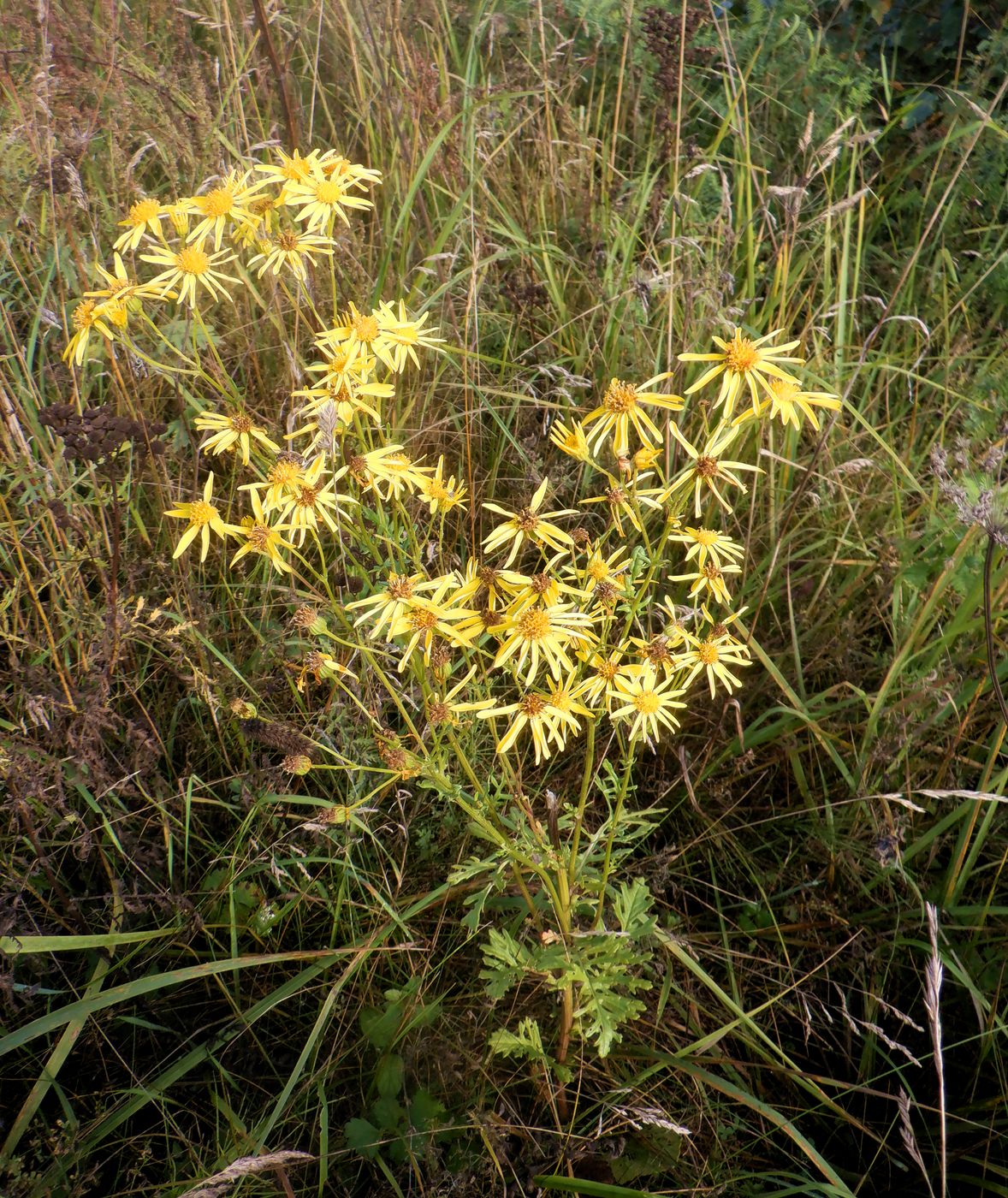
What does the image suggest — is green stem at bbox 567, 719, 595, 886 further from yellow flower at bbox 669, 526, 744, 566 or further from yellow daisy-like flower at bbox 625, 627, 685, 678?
yellow flower at bbox 669, 526, 744, 566

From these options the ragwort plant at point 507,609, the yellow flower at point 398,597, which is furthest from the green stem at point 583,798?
the yellow flower at point 398,597

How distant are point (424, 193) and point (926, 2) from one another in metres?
2.35

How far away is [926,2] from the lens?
11.9 feet

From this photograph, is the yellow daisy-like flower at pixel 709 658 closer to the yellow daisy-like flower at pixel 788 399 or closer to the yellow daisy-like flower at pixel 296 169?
the yellow daisy-like flower at pixel 788 399

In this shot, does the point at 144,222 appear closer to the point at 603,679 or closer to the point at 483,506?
the point at 483,506

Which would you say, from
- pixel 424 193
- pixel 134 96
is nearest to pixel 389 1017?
pixel 424 193

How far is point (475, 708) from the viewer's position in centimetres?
140

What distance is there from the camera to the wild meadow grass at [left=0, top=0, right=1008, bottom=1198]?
61.3 inches

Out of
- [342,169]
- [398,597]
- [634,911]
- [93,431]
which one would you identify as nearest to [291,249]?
[342,169]

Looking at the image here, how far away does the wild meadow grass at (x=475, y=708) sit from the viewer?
5.11 ft

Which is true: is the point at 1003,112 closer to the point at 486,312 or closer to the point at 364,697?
the point at 486,312

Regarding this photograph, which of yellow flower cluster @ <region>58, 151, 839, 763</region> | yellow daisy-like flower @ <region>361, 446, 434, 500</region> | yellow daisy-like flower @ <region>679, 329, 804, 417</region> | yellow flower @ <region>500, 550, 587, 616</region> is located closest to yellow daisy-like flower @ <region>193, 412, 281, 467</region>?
yellow flower cluster @ <region>58, 151, 839, 763</region>

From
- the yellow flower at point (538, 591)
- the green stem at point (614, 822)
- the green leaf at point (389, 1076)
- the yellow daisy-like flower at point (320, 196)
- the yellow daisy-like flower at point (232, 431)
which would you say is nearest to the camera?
the yellow flower at point (538, 591)

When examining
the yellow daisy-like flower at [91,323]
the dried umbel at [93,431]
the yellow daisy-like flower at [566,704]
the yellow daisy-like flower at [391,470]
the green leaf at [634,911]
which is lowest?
the green leaf at [634,911]
